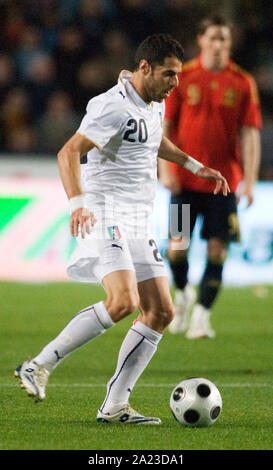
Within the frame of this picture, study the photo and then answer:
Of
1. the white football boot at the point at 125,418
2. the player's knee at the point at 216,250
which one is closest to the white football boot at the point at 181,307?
the player's knee at the point at 216,250

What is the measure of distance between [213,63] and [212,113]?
398 millimetres

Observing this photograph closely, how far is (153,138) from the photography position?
4992mm

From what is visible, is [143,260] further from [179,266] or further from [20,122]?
[20,122]

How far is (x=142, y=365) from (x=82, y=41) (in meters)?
10.6

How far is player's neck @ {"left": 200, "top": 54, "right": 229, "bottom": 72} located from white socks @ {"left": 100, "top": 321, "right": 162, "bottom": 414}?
3.83 meters

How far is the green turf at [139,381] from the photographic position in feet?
14.2

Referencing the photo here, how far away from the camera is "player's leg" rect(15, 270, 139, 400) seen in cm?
454

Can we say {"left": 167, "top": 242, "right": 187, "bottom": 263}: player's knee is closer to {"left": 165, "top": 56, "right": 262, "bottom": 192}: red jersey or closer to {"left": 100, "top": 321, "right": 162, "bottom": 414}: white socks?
{"left": 165, "top": 56, "right": 262, "bottom": 192}: red jersey

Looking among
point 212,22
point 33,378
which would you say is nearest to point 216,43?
point 212,22

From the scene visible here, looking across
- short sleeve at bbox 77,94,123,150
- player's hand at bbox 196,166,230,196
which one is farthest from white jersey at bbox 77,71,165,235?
player's hand at bbox 196,166,230,196

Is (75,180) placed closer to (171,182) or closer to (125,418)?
(125,418)

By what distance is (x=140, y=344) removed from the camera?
4.83m

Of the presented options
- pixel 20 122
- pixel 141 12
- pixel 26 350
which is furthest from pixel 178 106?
pixel 141 12

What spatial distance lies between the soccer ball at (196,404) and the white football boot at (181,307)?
12.5 ft
